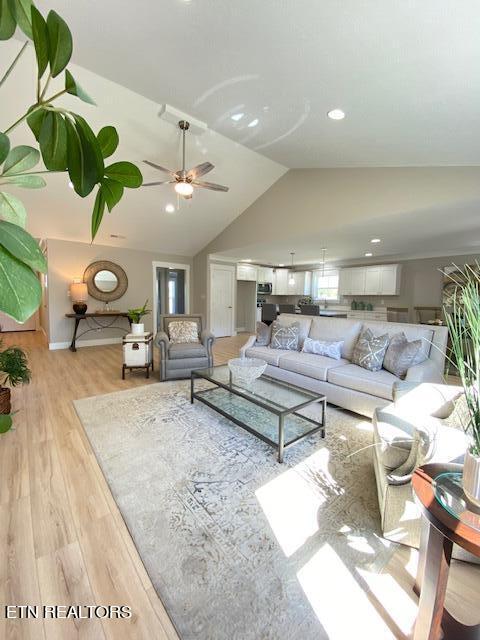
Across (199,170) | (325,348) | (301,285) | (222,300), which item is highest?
(199,170)

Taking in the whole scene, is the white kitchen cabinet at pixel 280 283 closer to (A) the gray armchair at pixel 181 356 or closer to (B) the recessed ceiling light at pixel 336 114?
(A) the gray armchair at pixel 181 356

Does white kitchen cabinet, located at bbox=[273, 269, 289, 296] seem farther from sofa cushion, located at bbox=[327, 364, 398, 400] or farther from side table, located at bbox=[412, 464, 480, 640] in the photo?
side table, located at bbox=[412, 464, 480, 640]

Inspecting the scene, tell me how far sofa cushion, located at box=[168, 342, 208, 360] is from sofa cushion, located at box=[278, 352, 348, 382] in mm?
1140

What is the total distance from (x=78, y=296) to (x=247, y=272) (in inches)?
174

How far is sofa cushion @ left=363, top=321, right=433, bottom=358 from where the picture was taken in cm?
A: 286

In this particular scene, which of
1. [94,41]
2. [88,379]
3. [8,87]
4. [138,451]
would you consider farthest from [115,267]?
[138,451]

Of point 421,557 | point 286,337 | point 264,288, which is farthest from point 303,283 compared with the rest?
point 421,557

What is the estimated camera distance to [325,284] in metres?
8.38

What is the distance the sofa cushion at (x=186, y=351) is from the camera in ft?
12.6

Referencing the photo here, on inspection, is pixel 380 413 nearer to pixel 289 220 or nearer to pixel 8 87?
pixel 289 220

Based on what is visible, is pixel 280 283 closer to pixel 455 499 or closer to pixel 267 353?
pixel 267 353

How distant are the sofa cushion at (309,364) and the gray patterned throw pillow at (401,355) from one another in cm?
52

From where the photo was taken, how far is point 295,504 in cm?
170

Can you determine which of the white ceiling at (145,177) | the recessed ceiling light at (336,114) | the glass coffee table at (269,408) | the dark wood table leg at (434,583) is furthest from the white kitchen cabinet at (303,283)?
the dark wood table leg at (434,583)
